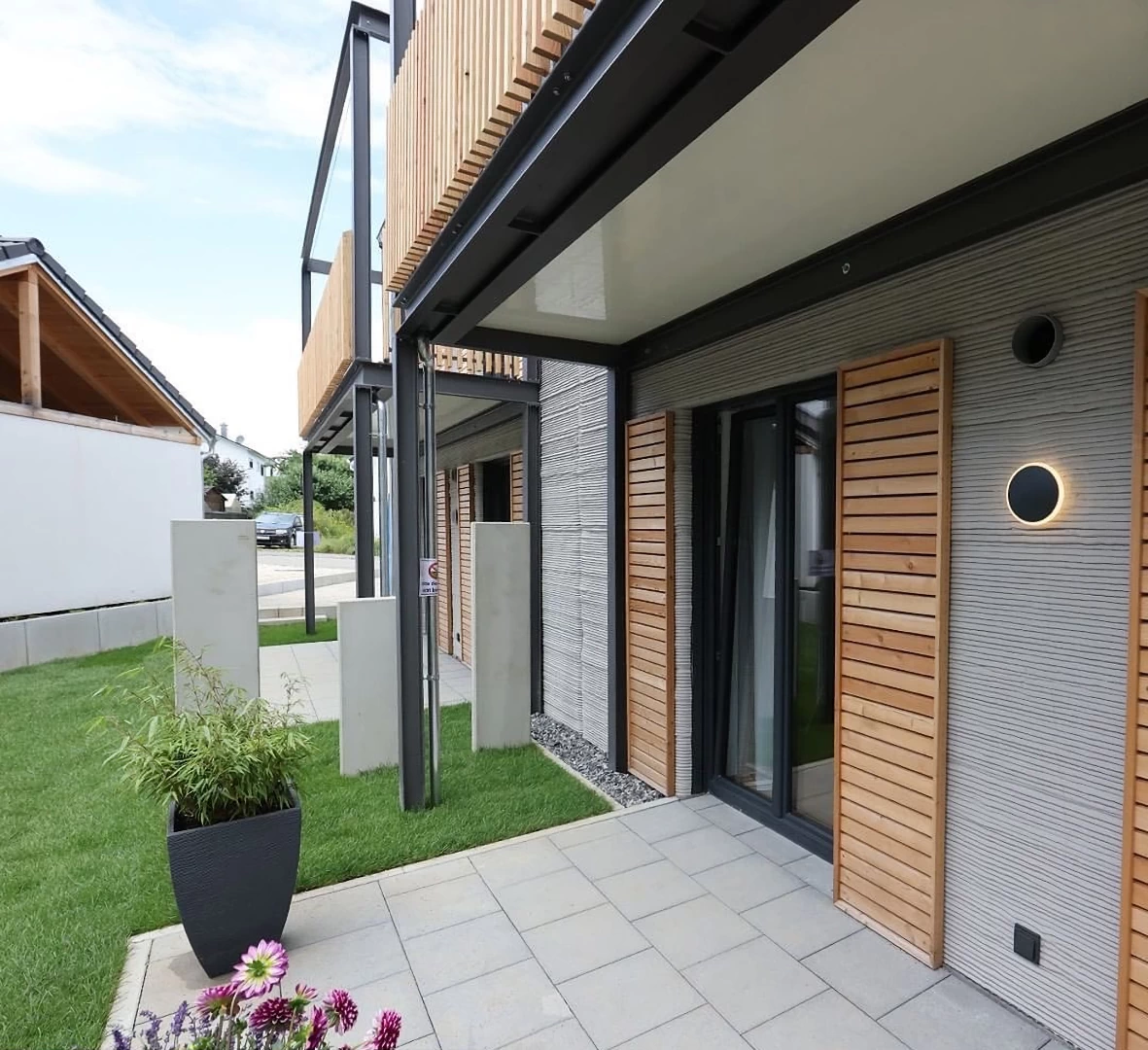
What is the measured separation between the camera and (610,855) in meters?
3.27

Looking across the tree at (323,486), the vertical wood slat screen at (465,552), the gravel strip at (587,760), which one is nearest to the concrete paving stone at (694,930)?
the gravel strip at (587,760)

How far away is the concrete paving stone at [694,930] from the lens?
2.52 m

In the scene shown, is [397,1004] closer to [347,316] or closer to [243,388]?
[347,316]

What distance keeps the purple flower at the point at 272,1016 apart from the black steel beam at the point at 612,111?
1.93 metres

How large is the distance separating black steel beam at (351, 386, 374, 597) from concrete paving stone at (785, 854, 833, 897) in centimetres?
429

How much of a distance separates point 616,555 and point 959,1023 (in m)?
2.75

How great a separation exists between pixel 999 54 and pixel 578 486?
3.74m

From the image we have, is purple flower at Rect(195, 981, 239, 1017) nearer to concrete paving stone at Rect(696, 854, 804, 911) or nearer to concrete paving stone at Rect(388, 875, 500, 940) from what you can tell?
concrete paving stone at Rect(388, 875, 500, 940)

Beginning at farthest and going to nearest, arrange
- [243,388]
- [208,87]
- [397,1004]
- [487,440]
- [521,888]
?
[243,388] → [208,87] → [487,440] → [521,888] → [397,1004]

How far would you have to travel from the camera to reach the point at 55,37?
6.12 metres

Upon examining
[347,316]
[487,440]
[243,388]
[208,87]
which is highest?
[243,388]

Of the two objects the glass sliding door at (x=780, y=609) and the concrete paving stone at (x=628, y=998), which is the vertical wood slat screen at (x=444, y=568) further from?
the concrete paving stone at (x=628, y=998)

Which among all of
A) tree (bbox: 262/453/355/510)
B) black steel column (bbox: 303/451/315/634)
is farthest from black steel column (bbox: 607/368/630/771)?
tree (bbox: 262/453/355/510)

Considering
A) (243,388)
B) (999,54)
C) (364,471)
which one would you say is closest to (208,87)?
(364,471)
